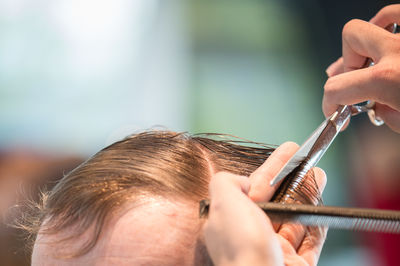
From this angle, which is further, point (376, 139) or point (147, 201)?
point (376, 139)

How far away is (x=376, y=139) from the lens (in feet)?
6.45

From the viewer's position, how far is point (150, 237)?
586 millimetres

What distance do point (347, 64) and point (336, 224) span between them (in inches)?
20.9

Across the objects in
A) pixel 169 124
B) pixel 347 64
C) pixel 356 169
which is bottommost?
pixel 356 169

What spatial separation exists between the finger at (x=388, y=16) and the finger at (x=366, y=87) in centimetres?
20

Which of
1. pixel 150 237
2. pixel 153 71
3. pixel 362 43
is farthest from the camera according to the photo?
pixel 153 71

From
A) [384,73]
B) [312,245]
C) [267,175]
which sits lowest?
[312,245]

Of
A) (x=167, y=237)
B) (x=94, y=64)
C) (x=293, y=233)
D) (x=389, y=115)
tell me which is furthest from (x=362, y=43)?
(x=94, y=64)

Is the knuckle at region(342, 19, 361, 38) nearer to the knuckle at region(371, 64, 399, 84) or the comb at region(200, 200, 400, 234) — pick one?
the knuckle at region(371, 64, 399, 84)

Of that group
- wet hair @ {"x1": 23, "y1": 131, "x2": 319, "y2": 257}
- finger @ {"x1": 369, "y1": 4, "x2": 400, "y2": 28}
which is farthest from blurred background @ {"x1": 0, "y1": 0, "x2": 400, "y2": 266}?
wet hair @ {"x1": 23, "y1": 131, "x2": 319, "y2": 257}

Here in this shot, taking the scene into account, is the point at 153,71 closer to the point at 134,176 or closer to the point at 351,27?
the point at 351,27

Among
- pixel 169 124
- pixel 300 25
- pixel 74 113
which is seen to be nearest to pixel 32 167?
pixel 74 113

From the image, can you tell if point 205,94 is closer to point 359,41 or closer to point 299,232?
point 359,41

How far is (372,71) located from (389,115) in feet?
0.57
